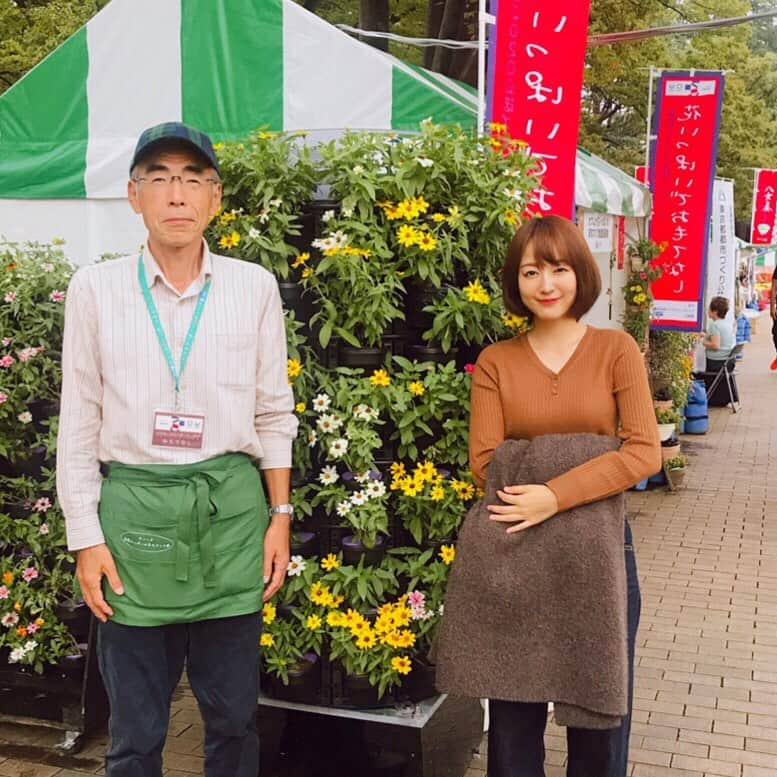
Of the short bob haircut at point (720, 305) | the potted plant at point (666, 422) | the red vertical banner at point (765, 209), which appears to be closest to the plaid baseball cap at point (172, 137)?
the potted plant at point (666, 422)

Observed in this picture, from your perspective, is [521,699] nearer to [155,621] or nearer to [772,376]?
[155,621]

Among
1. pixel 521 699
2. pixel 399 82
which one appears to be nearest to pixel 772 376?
pixel 399 82

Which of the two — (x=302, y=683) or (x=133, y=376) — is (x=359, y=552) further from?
(x=133, y=376)

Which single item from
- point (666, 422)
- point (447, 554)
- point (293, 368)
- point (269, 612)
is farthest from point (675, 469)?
point (293, 368)

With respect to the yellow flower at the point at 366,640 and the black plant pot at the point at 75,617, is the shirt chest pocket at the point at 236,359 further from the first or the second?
the black plant pot at the point at 75,617

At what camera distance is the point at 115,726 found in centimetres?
253

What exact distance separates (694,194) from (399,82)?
3871mm

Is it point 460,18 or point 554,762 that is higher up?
point 460,18

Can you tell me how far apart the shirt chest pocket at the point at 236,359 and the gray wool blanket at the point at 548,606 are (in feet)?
2.35

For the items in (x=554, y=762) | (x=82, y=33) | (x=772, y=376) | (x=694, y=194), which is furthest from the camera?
(x=772, y=376)

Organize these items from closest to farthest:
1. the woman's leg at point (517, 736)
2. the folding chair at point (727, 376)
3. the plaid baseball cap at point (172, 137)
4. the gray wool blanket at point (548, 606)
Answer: the plaid baseball cap at point (172, 137) → the gray wool blanket at point (548, 606) → the woman's leg at point (517, 736) → the folding chair at point (727, 376)

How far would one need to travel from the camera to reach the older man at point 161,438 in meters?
2.41

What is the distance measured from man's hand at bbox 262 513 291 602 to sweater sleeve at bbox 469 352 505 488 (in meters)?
0.55

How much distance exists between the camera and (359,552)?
3.20m
